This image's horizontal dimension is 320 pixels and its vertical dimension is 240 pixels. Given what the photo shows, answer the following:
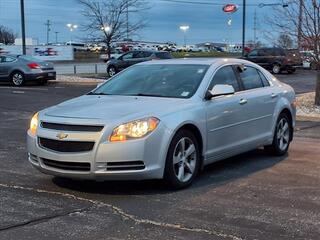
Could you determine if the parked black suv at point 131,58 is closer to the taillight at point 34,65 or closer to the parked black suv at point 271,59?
the taillight at point 34,65

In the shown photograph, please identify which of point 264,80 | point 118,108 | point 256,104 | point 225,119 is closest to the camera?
point 118,108

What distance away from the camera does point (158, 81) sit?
7.30m

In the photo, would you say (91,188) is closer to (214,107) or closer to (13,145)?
(214,107)

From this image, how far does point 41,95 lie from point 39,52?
34318 millimetres

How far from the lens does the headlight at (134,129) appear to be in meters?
5.96

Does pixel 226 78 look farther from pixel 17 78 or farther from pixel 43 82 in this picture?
pixel 43 82

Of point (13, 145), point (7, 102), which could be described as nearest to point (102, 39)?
point (7, 102)

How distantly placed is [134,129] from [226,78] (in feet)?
6.63

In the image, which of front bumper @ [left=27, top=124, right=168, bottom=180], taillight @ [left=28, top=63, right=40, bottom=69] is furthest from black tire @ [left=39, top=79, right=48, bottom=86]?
front bumper @ [left=27, top=124, right=168, bottom=180]

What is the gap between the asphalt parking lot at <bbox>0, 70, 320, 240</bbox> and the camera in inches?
197

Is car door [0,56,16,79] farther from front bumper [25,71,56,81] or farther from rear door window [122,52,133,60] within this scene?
rear door window [122,52,133,60]

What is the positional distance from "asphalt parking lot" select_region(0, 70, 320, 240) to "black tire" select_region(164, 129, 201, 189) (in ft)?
0.39

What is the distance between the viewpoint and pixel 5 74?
24.8 m

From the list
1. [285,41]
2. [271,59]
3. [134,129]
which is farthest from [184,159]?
[271,59]
